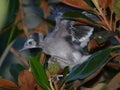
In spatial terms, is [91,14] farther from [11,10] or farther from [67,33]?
[11,10]

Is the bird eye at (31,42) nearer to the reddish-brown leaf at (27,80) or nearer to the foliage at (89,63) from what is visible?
the foliage at (89,63)

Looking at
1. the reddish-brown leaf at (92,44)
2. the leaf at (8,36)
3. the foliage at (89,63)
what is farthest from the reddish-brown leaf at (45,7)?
the reddish-brown leaf at (92,44)

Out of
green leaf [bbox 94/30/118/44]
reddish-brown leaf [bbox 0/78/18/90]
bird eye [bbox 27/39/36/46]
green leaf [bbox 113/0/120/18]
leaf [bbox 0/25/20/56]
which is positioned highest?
green leaf [bbox 113/0/120/18]

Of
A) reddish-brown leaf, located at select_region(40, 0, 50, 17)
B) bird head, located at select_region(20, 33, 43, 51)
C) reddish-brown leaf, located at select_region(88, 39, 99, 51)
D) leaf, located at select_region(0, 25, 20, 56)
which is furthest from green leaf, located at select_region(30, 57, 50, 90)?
reddish-brown leaf, located at select_region(40, 0, 50, 17)

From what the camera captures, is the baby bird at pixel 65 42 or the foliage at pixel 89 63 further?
the baby bird at pixel 65 42

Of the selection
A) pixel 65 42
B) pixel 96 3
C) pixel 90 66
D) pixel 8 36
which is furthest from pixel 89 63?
pixel 8 36

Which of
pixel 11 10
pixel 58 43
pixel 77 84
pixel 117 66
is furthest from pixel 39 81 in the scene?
pixel 11 10

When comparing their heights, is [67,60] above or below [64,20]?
below

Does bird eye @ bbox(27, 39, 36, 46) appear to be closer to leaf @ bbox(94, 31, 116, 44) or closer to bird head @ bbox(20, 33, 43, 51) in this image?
bird head @ bbox(20, 33, 43, 51)
